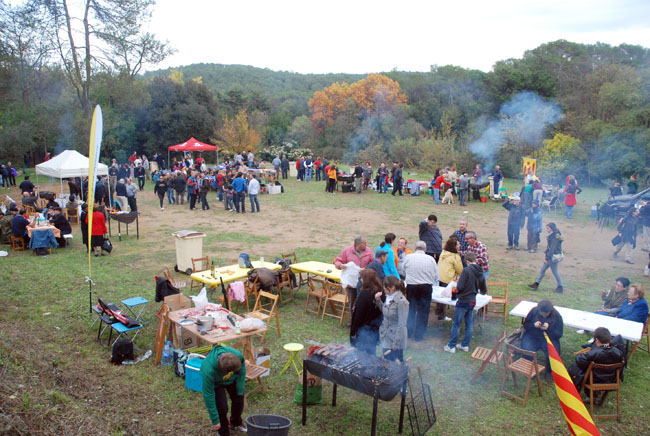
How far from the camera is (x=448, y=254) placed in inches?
292

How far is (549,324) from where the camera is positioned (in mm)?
5562

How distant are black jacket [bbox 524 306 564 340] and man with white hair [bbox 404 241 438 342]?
1.40m

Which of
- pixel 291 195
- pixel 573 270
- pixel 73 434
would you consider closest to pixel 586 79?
pixel 291 195

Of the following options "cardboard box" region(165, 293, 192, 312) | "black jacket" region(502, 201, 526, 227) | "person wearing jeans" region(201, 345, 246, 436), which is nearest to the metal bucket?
"person wearing jeans" region(201, 345, 246, 436)

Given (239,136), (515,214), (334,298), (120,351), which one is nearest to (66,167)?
(120,351)

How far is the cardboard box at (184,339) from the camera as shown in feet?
20.4

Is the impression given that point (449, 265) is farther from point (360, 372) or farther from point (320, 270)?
point (360, 372)

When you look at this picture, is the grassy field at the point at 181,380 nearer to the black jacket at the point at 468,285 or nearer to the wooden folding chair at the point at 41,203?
the black jacket at the point at 468,285

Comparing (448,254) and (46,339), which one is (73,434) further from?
(448,254)

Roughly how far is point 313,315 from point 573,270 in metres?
6.53

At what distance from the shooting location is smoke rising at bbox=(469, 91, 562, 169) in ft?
80.4

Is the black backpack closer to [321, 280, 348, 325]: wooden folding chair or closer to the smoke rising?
[321, 280, 348, 325]: wooden folding chair

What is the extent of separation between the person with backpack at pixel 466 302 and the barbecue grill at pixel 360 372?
1.99 meters

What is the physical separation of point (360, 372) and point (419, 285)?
2.42 metres
